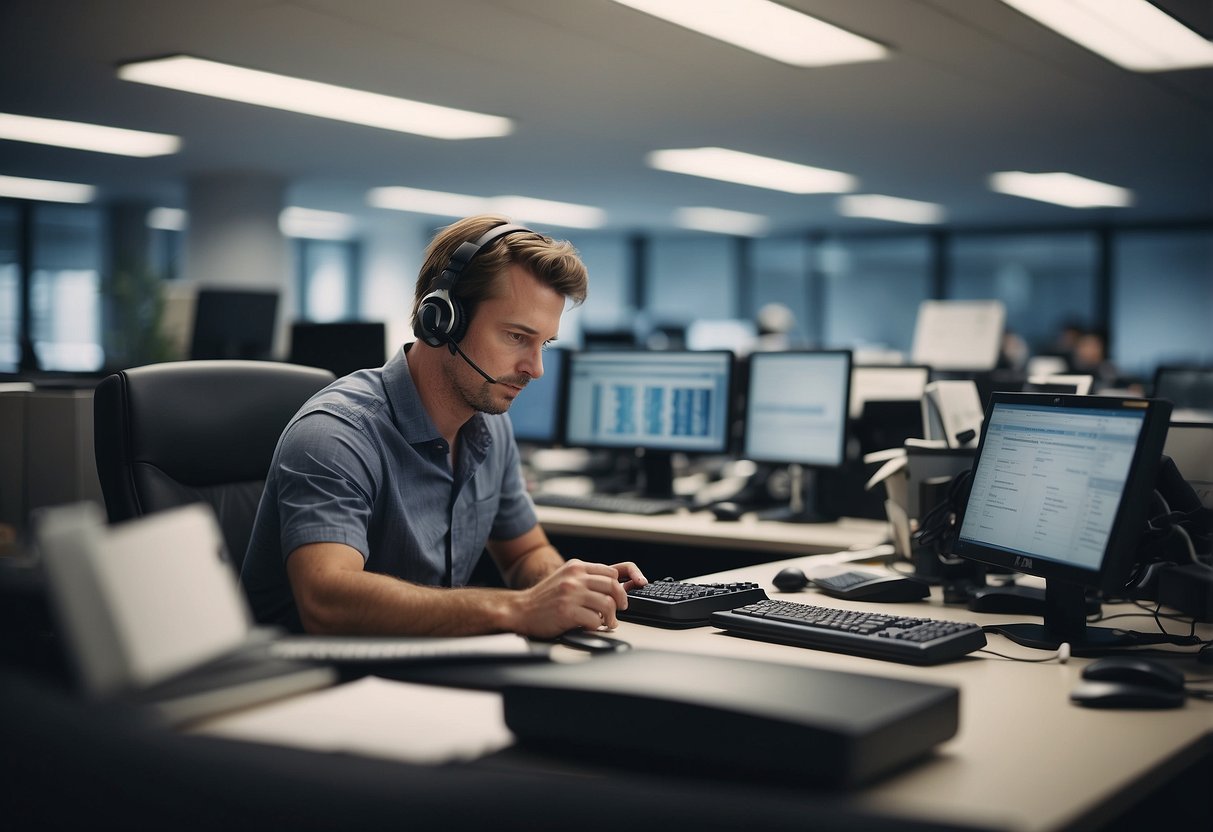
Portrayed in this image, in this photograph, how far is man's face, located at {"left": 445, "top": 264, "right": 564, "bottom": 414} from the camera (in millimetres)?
1907

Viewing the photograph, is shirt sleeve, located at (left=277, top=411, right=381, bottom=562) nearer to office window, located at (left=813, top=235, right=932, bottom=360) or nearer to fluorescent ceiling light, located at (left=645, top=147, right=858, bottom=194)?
fluorescent ceiling light, located at (left=645, top=147, right=858, bottom=194)

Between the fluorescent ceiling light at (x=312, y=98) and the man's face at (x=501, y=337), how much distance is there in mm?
3806

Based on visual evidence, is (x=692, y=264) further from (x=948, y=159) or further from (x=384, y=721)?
(x=384, y=721)

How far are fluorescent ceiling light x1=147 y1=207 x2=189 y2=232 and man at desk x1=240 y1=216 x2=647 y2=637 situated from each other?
9.35 m

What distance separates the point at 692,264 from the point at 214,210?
594 cm

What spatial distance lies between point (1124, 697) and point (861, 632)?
36 centimetres

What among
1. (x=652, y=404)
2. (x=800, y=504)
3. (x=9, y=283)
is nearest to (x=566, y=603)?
(x=800, y=504)

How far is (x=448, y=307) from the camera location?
6.19 ft

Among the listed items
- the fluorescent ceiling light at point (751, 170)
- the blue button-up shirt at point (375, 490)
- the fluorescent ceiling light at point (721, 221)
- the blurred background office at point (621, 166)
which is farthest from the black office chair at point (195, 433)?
the fluorescent ceiling light at point (721, 221)

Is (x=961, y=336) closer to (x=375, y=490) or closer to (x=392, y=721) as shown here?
(x=375, y=490)

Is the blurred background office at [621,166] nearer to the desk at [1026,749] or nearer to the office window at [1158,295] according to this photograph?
the office window at [1158,295]

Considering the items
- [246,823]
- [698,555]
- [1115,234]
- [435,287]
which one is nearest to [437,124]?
[698,555]

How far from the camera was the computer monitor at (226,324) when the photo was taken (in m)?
4.82

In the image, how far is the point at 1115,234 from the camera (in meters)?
10.6
